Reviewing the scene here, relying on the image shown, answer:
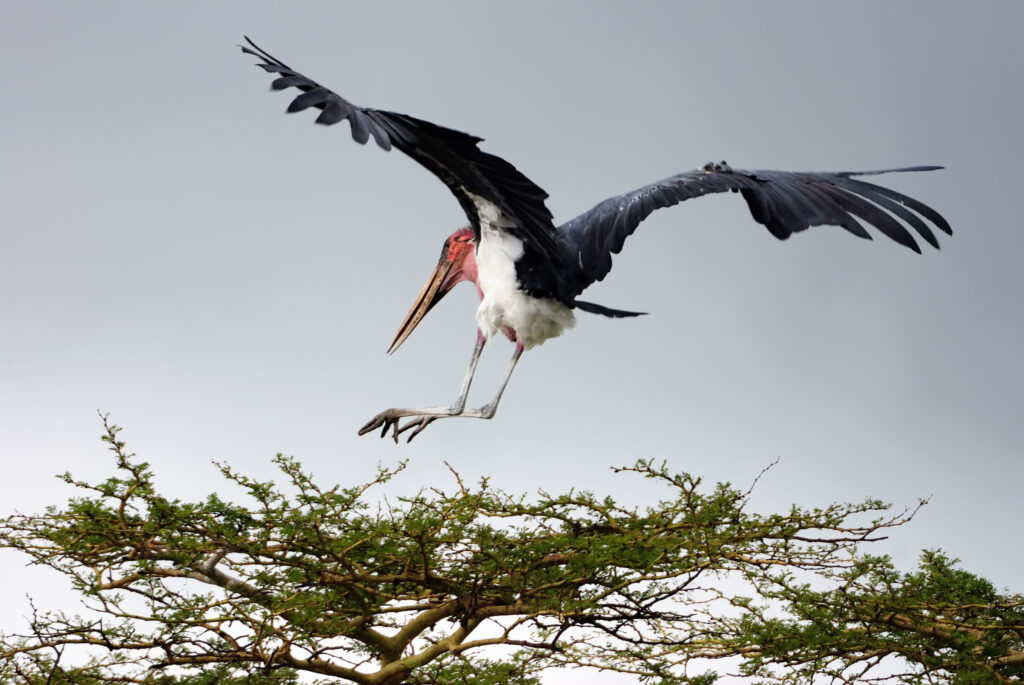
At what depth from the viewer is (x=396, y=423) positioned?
17.3 feet

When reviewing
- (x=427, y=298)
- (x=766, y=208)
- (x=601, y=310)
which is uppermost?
(x=427, y=298)

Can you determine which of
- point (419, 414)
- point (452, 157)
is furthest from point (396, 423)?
point (452, 157)

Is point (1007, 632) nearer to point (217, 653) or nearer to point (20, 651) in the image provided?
point (217, 653)

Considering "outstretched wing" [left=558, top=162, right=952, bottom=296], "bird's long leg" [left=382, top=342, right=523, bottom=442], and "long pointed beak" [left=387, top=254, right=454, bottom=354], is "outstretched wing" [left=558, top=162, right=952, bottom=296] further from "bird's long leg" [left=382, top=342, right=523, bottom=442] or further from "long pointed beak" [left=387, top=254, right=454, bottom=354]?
"long pointed beak" [left=387, top=254, right=454, bottom=354]

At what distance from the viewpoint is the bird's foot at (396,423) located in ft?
17.2

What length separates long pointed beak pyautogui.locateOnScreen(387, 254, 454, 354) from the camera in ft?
18.9

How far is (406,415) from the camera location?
527 cm

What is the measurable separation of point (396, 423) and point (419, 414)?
117 mm

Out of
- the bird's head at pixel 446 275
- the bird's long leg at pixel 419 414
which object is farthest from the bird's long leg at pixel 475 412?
the bird's head at pixel 446 275

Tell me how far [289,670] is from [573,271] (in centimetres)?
219

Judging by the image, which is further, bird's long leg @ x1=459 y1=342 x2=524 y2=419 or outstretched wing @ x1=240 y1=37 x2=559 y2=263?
bird's long leg @ x1=459 y1=342 x2=524 y2=419

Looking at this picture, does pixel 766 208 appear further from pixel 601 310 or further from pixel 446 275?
pixel 446 275

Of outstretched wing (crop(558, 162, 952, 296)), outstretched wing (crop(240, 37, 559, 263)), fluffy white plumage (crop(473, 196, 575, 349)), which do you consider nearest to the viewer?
outstretched wing (crop(240, 37, 559, 263))

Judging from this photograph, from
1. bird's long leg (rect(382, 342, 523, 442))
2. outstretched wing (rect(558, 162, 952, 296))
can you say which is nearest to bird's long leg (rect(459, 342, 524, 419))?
bird's long leg (rect(382, 342, 523, 442))
